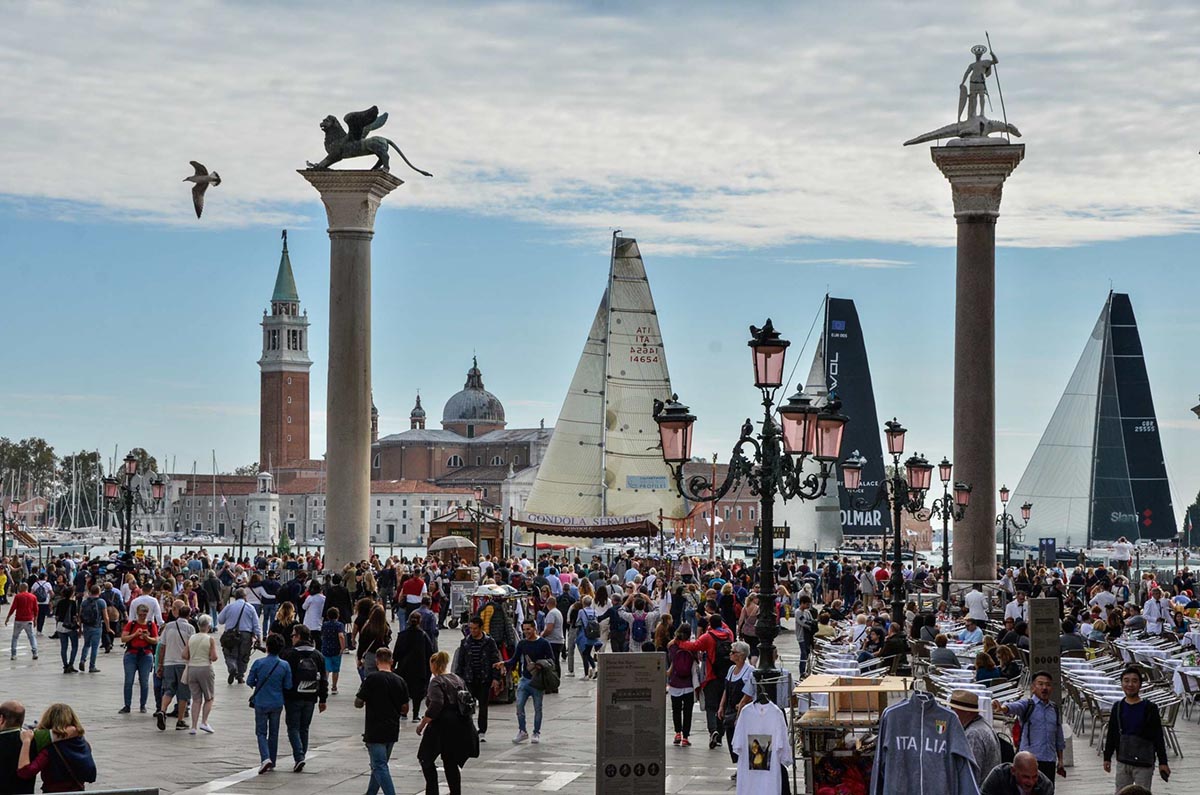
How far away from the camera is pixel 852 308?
69000mm

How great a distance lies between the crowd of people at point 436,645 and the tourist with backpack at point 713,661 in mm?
19

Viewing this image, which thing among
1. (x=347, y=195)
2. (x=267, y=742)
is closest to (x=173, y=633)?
(x=267, y=742)

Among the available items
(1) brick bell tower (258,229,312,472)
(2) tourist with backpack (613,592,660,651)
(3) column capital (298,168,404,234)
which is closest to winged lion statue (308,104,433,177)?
(3) column capital (298,168,404,234)

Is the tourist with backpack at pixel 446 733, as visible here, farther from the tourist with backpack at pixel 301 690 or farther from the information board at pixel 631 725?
the tourist with backpack at pixel 301 690

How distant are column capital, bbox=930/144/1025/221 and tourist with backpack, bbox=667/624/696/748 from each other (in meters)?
15.5

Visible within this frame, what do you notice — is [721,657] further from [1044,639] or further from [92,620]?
[92,620]

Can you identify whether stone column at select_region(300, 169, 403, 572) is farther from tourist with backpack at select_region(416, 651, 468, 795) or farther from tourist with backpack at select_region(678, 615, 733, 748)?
tourist with backpack at select_region(416, 651, 468, 795)

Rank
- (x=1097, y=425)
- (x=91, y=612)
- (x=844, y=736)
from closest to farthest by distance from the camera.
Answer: (x=844, y=736)
(x=91, y=612)
(x=1097, y=425)

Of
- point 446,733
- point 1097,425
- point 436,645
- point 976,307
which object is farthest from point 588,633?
point 1097,425

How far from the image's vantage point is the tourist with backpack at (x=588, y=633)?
23938 millimetres

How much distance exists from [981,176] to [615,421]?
2685 centimetres

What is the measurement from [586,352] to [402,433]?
137226mm

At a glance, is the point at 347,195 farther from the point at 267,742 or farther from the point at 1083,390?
the point at 1083,390

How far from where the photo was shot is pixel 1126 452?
64.6m
